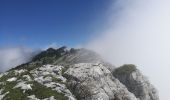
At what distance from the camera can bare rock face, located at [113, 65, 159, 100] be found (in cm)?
10562

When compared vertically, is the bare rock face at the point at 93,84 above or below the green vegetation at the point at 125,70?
below

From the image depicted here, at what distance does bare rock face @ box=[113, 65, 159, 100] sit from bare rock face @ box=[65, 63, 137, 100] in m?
10.8

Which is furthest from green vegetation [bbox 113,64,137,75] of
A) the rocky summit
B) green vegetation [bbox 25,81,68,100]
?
green vegetation [bbox 25,81,68,100]

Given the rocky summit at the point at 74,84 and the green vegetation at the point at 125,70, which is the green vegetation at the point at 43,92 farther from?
the green vegetation at the point at 125,70

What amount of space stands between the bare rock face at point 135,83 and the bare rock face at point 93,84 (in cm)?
1079

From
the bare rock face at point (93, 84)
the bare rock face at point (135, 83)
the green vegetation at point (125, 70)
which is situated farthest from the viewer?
the green vegetation at point (125, 70)

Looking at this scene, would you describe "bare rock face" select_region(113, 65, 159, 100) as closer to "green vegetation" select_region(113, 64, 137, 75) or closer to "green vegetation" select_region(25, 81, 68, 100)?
"green vegetation" select_region(113, 64, 137, 75)

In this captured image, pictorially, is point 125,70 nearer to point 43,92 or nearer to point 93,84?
point 93,84

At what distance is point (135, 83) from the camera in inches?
4195

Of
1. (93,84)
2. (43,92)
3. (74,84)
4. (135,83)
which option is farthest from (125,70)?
(43,92)

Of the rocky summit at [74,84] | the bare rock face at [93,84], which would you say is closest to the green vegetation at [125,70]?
the rocky summit at [74,84]

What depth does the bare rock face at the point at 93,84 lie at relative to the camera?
278 ft

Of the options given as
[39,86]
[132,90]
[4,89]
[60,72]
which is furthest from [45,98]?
[132,90]

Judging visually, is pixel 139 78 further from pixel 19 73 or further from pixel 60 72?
pixel 19 73
